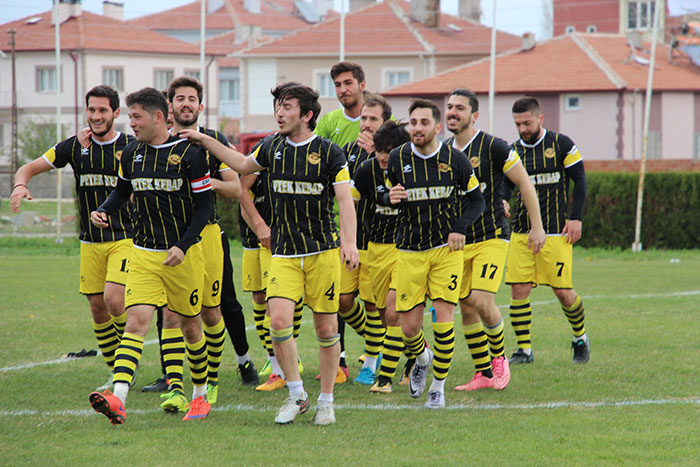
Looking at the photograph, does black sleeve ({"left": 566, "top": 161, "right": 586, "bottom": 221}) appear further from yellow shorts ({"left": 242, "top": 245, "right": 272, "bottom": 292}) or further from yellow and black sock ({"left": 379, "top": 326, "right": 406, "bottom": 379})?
yellow shorts ({"left": 242, "top": 245, "right": 272, "bottom": 292})

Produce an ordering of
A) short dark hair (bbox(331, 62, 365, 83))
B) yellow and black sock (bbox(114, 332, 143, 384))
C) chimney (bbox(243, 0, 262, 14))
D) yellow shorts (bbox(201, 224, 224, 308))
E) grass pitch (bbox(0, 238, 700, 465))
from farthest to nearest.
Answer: chimney (bbox(243, 0, 262, 14)) → short dark hair (bbox(331, 62, 365, 83)) → yellow shorts (bbox(201, 224, 224, 308)) → yellow and black sock (bbox(114, 332, 143, 384)) → grass pitch (bbox(0, 238, 700, 465))

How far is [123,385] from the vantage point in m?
6.08

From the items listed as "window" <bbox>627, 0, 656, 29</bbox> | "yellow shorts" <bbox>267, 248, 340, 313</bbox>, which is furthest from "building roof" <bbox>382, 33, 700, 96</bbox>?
Answer: "yellow shorts" <bbox>267, 248, 340, 313</bbox>

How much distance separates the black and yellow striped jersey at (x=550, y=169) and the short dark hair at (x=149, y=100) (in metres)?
3.86

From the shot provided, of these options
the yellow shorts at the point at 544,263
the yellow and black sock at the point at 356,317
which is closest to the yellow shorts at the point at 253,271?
the yellow and black sock at the point at 356,317

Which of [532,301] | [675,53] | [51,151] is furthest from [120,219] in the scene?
[675,53]

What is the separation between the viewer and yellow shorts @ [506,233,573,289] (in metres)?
8.98

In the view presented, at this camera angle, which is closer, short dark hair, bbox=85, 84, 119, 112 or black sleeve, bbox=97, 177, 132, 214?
black sleeve, bbox=97, 177, 132, 214

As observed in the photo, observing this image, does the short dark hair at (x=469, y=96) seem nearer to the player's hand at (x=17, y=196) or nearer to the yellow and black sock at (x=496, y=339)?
the yellow and black sock at (x=496, y=339)

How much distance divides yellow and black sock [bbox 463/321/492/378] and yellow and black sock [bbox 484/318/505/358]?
0.22 meters

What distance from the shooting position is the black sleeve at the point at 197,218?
20.9 ft

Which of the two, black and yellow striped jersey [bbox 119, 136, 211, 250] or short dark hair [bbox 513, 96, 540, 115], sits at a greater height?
short dark hair [bbox 513, 96, 540, 115]

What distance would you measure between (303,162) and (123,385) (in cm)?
194

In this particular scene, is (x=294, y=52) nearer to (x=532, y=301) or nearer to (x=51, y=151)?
(x=532, y=301)
